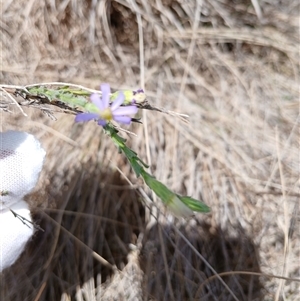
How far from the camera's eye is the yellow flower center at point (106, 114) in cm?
48

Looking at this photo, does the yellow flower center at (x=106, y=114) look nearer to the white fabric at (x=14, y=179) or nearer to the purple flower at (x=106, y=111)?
the purple flower at (x=106, y=111)

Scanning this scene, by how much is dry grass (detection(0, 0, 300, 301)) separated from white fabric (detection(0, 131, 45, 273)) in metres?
0.18

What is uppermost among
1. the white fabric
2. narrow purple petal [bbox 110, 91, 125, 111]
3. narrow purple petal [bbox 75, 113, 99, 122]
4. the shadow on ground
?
narrow purple petal [bbox 110, 91, 125, 111]

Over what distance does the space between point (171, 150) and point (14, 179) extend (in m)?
0.42

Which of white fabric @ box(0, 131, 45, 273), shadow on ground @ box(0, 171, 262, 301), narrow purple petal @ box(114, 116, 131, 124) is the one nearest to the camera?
narrow purple petal @ box(114, 116, 131, 124)

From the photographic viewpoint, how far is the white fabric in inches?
28.1

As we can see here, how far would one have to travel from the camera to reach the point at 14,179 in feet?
2.35

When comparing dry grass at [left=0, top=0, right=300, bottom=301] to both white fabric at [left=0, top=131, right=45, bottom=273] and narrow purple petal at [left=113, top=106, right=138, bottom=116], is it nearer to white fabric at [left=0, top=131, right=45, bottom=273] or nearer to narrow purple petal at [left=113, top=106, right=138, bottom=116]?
white fabric at [left=0, top=131, right=45, bottom=273]

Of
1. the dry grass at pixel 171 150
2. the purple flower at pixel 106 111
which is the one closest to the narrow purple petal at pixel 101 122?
the purple flower at pixel 106 111

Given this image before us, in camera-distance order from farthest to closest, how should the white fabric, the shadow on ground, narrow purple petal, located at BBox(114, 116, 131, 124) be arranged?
the shadow on ground → the white fabric → narrow purple petal, located at BBox(114, 116, 131, 124)

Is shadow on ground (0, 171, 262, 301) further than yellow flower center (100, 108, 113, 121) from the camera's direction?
Yes

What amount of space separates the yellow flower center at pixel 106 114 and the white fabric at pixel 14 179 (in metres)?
0.27

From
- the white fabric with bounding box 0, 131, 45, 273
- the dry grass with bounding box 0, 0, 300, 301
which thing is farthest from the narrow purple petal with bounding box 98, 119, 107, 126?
the dry grass with bounding box 0, 0, 300, 301

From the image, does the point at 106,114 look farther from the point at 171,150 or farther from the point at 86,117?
the point at 171,150
